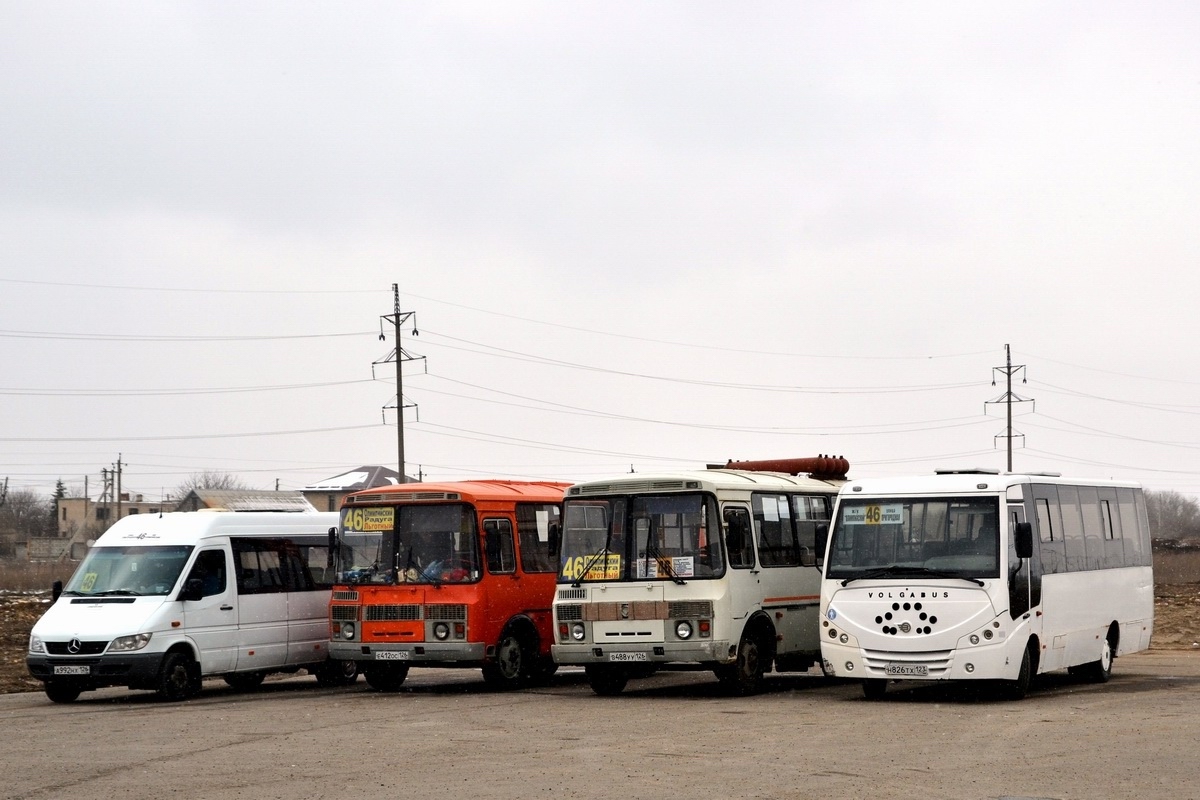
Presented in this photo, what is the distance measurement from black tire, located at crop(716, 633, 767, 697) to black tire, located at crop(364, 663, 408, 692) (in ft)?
16.9

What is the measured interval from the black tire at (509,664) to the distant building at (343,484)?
11242 cm

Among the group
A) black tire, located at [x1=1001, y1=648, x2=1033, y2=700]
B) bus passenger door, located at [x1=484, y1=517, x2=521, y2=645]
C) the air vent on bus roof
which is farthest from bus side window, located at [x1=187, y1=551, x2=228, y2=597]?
black tire, located at [x1=1001, y1=648, x2=1033, y2=700]

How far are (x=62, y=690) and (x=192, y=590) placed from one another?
2152mm

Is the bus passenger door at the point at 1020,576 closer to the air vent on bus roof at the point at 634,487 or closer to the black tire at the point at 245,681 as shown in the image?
the air vent on bus roof at the point at 634,487

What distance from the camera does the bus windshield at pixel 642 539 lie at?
1992cm

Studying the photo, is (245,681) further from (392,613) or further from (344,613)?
(392,613)

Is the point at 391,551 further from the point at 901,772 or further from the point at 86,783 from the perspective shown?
the point at 901,772

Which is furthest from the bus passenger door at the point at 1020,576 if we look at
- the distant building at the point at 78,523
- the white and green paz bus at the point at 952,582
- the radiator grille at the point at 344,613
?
the distant building at the point at 78,523

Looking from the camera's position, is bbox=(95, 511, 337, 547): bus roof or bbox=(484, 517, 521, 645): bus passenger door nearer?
bbox=(484, 517, 521, 645): bus passenger door

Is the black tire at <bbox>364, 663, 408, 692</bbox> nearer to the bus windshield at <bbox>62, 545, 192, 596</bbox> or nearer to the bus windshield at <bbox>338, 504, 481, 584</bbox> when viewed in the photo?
the bus windshield at <bbox>338, 504, 481, 584</bbox>

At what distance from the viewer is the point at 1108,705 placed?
18047 mm

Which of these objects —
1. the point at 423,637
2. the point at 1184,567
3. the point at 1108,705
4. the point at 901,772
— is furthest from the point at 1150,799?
the point at 1184,567

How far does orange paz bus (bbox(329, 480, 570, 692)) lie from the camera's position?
2136 centimetres

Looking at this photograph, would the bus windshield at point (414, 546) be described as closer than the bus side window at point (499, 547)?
Yes
